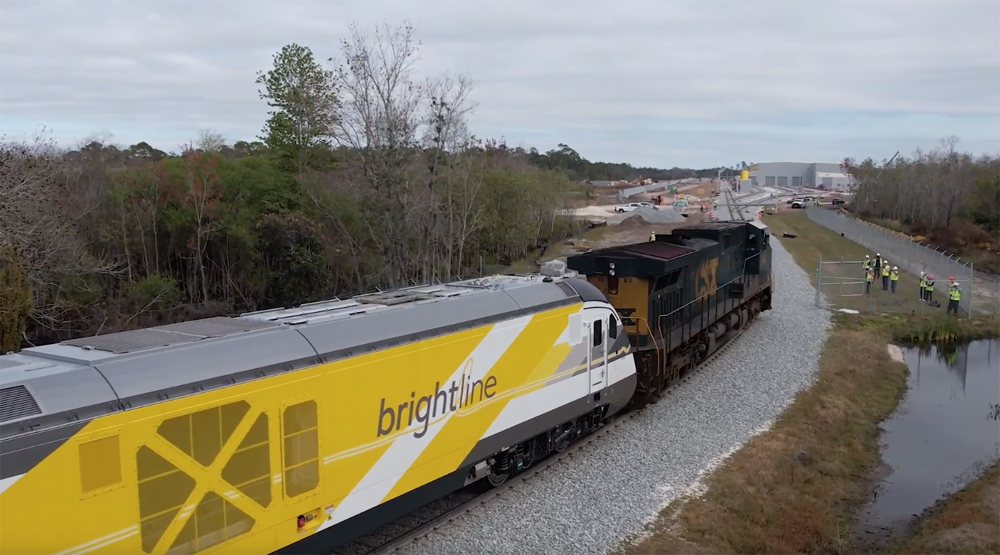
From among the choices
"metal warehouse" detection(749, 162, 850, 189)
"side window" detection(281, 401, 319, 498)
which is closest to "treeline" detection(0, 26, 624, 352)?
"side window" detection(281, 401, 319, 498)

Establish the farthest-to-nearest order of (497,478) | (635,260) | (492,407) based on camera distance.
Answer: (635,260)
(497,478)
(492,407)

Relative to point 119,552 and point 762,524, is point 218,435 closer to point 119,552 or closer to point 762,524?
point 119,552

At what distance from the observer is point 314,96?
3694 cm

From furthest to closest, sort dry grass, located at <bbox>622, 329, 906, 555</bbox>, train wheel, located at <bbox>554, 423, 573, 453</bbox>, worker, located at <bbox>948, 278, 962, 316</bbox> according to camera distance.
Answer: worker, located at <bbox>948, 278, 962, 316</bbox> < train wheel, located at <bbox>554, 423, 573, 453</bbox> < dry grass, located at <bbox>622, 329, 906, 555</bbox>

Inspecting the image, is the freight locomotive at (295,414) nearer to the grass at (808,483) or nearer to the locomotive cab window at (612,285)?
the locomotive cab window at (612,285)

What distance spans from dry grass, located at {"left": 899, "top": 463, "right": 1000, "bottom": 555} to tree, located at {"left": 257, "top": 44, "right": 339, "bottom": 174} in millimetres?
31263

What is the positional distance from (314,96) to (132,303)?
1344 centimetres

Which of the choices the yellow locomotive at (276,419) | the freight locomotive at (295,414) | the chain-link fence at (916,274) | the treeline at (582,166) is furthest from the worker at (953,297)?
the treeline at (582,166)

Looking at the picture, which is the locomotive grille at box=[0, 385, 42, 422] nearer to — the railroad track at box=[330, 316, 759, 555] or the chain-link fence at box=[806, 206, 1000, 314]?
the railroad track at box=[330, 316, 759, 555]

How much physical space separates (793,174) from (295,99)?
451ft

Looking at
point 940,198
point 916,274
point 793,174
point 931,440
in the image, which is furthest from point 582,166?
point 931,440

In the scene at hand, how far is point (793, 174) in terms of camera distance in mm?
152750

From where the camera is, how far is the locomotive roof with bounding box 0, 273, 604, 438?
6473 millimetres

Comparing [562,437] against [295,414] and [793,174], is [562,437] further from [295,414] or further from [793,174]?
[793,174]
